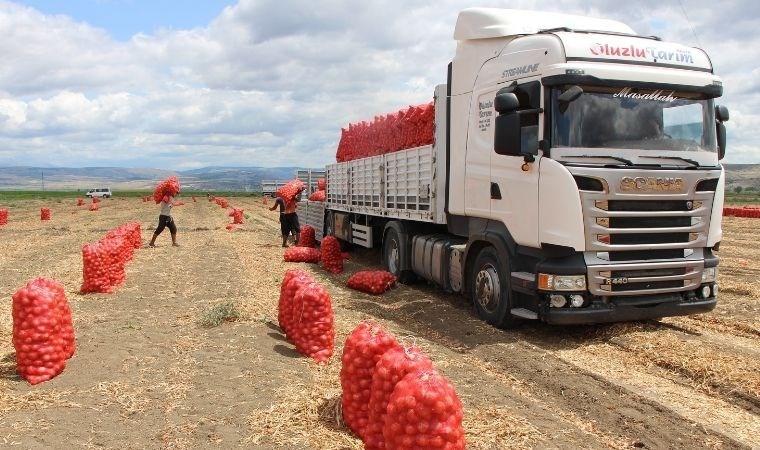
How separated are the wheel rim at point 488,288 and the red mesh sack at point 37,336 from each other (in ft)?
16.2

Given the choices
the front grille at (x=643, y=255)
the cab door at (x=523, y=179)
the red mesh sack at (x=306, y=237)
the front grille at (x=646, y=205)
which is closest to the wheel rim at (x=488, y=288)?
the cab door at (x=523, y=179)

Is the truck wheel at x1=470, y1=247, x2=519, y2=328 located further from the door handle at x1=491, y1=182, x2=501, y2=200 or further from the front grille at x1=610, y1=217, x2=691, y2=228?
the front grille at x1=610, y1=217, x2=691, y2=228

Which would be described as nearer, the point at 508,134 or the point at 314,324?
the point at 314,324

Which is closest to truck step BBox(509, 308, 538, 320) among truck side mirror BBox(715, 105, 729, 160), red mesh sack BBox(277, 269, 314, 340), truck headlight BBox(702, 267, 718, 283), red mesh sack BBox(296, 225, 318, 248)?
truck headlight BBox(702, 267, 718, 283)

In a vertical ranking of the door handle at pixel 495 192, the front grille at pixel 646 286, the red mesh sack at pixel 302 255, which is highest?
the door handle at pixel 495 192

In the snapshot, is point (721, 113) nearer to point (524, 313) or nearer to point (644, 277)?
point (644, 277)

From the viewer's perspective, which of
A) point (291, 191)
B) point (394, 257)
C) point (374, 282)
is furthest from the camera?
point (291, 191)

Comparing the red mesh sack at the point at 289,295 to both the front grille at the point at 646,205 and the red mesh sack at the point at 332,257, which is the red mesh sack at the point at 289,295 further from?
the red mesh sack at the point at 332,257

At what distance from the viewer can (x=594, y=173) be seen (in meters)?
6.95

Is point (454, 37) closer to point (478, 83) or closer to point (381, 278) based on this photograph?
point (478, 83)

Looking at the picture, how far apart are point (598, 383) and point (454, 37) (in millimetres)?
5338

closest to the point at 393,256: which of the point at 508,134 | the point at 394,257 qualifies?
the point at 394,257

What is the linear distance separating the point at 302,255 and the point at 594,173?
29.8ft

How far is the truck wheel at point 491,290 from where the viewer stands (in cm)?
807
